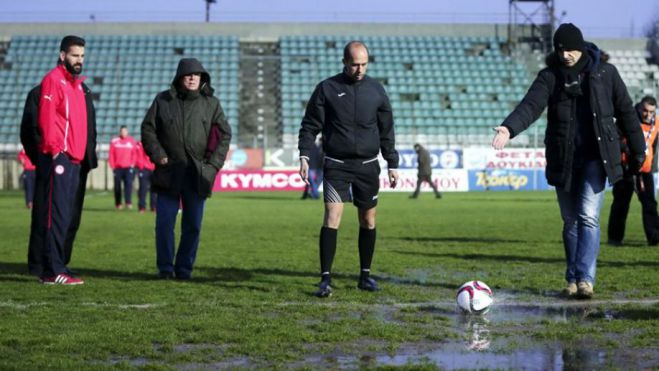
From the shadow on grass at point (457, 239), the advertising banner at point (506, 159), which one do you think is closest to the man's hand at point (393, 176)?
the shadow on grass at point (457, 239)

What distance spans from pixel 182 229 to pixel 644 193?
6681 mm

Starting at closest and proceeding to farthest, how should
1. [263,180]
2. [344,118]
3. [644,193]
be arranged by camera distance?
[344,118] → [644,193] → [263,180]

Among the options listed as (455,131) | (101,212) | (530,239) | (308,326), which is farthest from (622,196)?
(455,131)

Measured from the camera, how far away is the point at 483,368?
224 inches

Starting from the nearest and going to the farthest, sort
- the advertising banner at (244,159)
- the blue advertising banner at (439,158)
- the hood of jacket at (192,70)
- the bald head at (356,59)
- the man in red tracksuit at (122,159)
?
the bald head at (356,59) < the hood of jacket at (192,70) < the man in red tracksuit at (122,159) < the advertising banner at (244,159) < the blue advertising banner at (439,158)

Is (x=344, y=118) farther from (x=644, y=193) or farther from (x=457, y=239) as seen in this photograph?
(x=457, y=239)

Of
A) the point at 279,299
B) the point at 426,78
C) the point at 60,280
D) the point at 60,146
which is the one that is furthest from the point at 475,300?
the point at 426,78

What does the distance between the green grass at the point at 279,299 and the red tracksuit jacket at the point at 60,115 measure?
122 cm

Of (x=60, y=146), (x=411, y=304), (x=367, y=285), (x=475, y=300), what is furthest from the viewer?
(x=60, y=146)

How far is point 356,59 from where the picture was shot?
29.6 feet

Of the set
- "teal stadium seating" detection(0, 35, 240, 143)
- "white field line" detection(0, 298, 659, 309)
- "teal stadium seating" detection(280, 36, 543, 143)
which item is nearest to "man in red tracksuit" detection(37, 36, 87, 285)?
"white field line" detection(0, 298, 659, 309)

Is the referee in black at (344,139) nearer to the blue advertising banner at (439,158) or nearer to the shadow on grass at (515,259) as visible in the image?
the shadow on grass at (515,259)

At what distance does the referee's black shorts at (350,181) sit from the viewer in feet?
30.2

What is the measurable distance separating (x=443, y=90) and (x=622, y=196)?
35.4 meters
